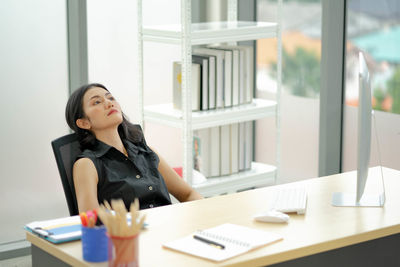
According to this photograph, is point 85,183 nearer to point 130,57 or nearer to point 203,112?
point 203,112

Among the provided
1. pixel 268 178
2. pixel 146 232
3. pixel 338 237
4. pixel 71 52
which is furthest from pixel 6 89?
pixel 338 237

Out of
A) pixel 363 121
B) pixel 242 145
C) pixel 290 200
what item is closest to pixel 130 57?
pixel 242 145

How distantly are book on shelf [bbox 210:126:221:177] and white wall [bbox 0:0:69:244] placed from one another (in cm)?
92

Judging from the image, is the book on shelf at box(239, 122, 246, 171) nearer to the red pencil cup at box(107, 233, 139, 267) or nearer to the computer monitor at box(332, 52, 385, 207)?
the computer monitor at box(332, 52, 385, 207)

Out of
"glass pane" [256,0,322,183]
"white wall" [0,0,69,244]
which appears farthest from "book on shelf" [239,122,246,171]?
"white wall" [0,0,69,244]

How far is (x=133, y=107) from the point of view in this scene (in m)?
4.63

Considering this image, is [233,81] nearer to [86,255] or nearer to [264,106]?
[264,106]

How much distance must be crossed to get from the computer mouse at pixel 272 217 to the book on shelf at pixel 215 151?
171 cm

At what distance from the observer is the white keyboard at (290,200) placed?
2.68 metres

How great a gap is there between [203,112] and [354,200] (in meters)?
1.41

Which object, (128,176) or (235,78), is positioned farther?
(235,78)

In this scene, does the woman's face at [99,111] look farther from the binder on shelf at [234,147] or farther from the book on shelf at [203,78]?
the binder on shelf at [234,147]

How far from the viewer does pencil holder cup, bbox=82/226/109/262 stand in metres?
2.12

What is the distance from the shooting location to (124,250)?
2.02 m
